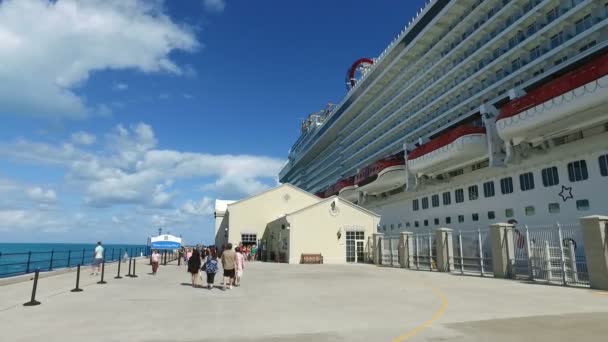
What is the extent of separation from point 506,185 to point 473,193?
325cm

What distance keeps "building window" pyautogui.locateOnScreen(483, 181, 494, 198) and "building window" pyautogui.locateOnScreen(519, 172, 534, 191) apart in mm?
2471

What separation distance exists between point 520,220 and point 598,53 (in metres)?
9.19

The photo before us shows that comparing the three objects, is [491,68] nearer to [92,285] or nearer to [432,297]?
[432,297]

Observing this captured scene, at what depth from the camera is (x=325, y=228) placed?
98.3 feet

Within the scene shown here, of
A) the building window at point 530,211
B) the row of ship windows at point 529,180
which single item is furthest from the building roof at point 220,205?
the building window at point 530,211

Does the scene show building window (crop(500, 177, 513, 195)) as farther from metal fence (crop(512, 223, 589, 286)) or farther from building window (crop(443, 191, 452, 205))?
metal fence (crop(512, 223, 589, 286))

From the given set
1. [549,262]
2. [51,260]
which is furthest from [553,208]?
[51,260]

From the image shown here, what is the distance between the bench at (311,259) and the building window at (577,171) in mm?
16886

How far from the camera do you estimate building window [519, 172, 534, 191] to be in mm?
20953

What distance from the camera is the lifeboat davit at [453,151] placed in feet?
77.3

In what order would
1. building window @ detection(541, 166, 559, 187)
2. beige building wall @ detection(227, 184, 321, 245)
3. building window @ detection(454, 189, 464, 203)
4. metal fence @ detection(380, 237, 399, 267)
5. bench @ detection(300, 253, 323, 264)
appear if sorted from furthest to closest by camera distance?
beige building wall @ detection(227, 184, 321, 245), bench @ detection(300, 253, 323, 264), building window @ detection(454, 189, 464, 203), metal fence @ detection(380, 237, 399, 267), building window @ detection(541, 166, 559, 187)

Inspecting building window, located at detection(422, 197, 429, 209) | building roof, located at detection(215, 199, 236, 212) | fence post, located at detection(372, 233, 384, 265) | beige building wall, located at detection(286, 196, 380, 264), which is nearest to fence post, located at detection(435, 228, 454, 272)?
fence post, located at detection(372, 233, 384, 265)

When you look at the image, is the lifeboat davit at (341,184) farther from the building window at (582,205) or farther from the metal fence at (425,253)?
the building window at (582,205)

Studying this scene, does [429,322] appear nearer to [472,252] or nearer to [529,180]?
[472,252]
